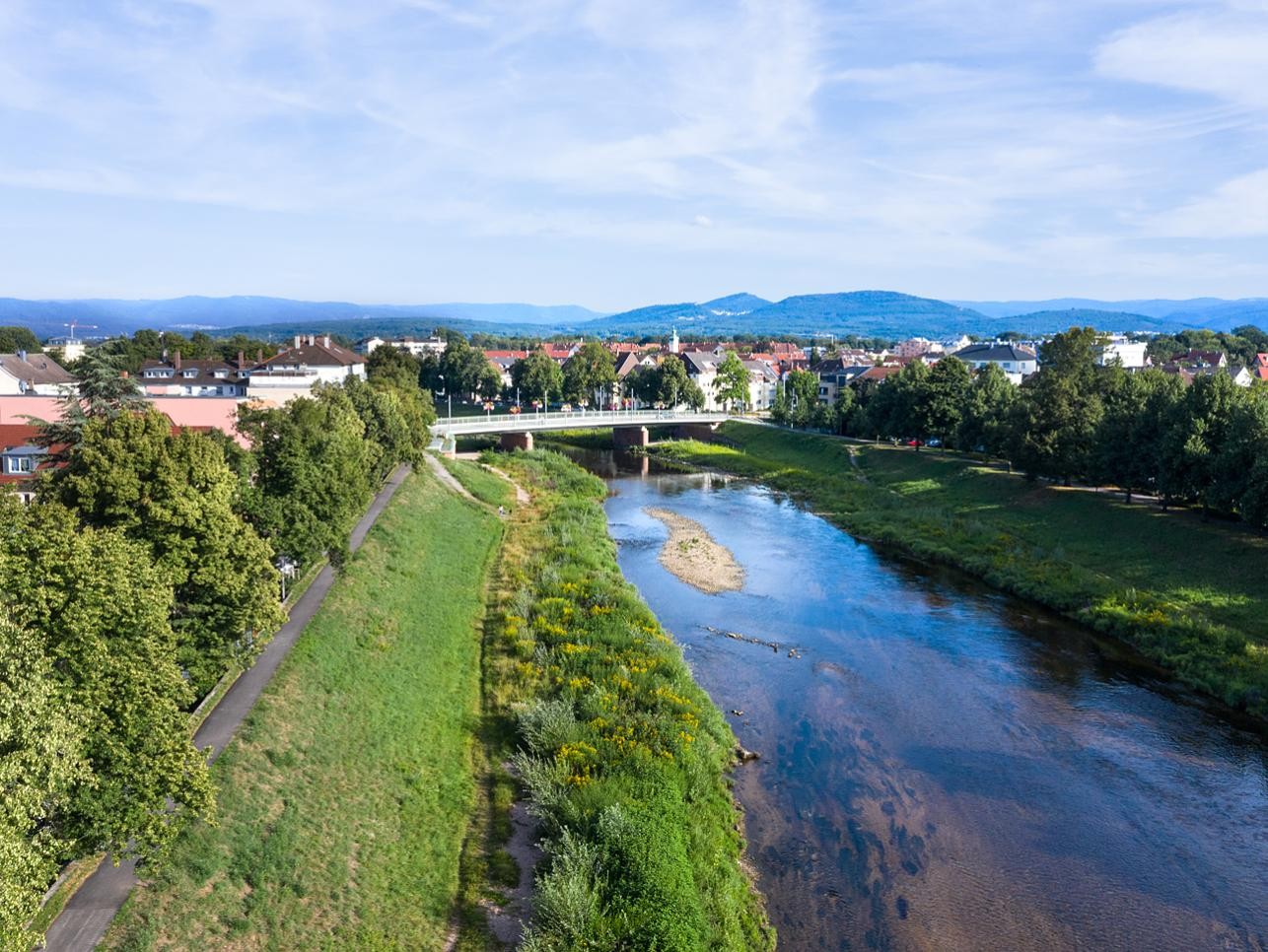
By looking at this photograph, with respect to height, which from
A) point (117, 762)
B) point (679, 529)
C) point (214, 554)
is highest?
point (214, 554)

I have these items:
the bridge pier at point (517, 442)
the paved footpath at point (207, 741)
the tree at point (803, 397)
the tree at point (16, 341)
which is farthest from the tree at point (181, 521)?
the tree at point (16, 341)

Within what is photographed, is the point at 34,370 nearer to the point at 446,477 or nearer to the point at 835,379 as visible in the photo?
the point at 446,477

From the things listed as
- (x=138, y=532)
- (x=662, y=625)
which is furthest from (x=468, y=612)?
(x=138, y=532)

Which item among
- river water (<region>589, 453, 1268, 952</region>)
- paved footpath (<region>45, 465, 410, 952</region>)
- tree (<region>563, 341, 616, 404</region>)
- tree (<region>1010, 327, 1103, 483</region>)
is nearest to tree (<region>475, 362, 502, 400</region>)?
tree (<region>563, 341, 616, 404</region>)

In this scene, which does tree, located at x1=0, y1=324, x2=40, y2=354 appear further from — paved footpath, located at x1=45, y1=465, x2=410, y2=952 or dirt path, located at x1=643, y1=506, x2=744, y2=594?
paved footpath, located at x1=45, y1=465, x2=410, y2=952

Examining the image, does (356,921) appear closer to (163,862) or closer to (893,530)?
(163,862)

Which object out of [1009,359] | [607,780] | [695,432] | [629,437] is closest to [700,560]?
[607,780]
